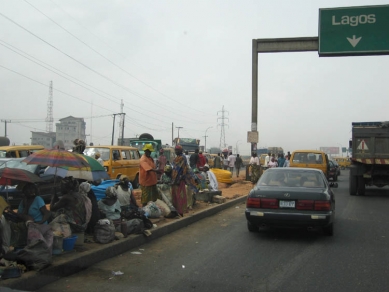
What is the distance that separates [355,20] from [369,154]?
17.5 ft

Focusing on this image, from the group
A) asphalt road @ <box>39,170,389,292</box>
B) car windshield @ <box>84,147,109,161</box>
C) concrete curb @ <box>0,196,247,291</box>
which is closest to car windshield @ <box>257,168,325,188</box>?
asphalt road @ <box>39,170,389,292</box>

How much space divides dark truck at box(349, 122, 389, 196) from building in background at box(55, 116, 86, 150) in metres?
53.6

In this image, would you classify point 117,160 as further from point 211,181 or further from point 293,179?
point 293,179

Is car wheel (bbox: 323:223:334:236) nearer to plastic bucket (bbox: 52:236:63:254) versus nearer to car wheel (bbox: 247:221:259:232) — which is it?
car wheel (bbox: 247:221:259:232)

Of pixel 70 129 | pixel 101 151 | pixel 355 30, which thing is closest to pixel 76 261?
pixel 101 151

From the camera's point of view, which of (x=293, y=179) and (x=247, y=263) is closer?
(x=247, y=263)

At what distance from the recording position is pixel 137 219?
7.38 metres

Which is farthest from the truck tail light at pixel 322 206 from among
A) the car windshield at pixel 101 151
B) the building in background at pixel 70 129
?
the building in background at pixel 70 129

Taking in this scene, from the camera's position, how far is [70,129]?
70.4 meters

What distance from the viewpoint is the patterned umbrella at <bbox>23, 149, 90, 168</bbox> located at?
5.62 metres

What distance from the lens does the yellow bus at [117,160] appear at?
14.8m

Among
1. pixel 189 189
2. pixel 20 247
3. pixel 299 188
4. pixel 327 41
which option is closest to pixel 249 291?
pixel 20 247

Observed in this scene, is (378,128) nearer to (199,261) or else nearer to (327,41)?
(327,41)

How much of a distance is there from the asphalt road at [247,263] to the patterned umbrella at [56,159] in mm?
1524
